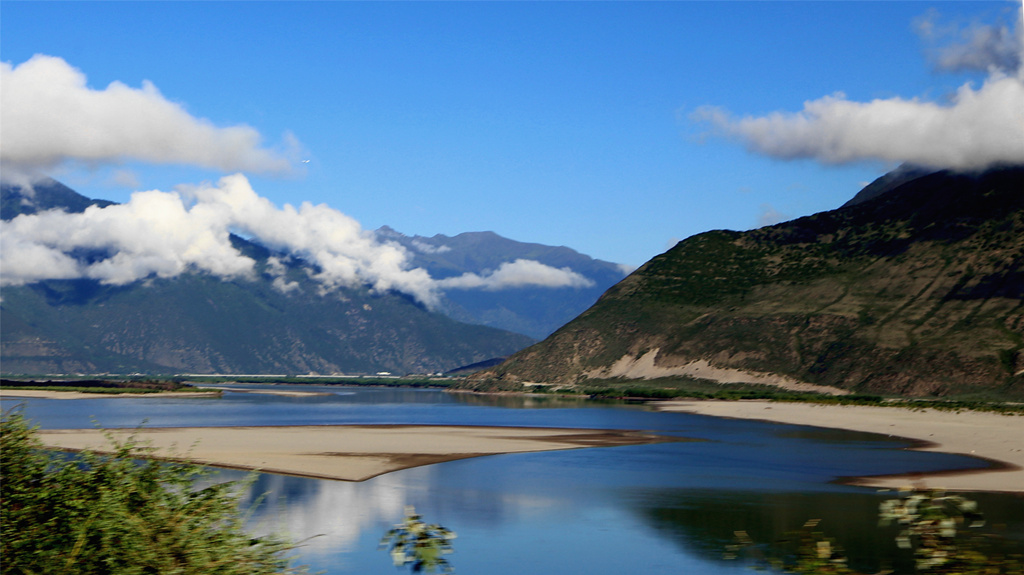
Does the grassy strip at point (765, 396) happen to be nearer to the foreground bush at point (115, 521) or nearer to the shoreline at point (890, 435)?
the shoreline at point (890, 435)

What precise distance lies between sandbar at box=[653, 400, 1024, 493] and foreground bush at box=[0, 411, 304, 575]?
2222cm

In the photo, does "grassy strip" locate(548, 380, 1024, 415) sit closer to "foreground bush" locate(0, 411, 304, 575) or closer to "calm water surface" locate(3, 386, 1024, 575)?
"calm water surface" locate(3, 386, 1024, 575)

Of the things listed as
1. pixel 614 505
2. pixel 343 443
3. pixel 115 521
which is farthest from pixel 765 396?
pixel 115 521

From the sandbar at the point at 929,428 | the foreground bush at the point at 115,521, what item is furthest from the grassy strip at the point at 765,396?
the foreground bush at the point at 115,521

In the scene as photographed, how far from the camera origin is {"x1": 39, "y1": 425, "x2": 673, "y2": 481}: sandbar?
63.4m

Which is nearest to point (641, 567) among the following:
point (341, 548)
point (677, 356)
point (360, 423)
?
point (341, 548)

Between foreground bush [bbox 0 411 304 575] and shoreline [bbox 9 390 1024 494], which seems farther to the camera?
shoreline [bbox 9 390 1024 494]

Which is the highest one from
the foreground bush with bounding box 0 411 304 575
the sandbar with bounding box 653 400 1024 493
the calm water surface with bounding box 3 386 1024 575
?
the foreground bush with bounding box 0 411 304 575

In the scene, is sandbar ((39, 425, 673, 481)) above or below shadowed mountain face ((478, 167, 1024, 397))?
below

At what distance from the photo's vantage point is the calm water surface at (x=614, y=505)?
37281 millimetres

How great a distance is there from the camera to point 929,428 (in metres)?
97.4

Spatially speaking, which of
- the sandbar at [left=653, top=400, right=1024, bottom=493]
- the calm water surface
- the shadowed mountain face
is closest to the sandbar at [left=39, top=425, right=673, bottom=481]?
the calm water surface

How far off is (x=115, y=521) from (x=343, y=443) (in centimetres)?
6630

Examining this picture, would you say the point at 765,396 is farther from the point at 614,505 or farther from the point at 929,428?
the point at 614,505
